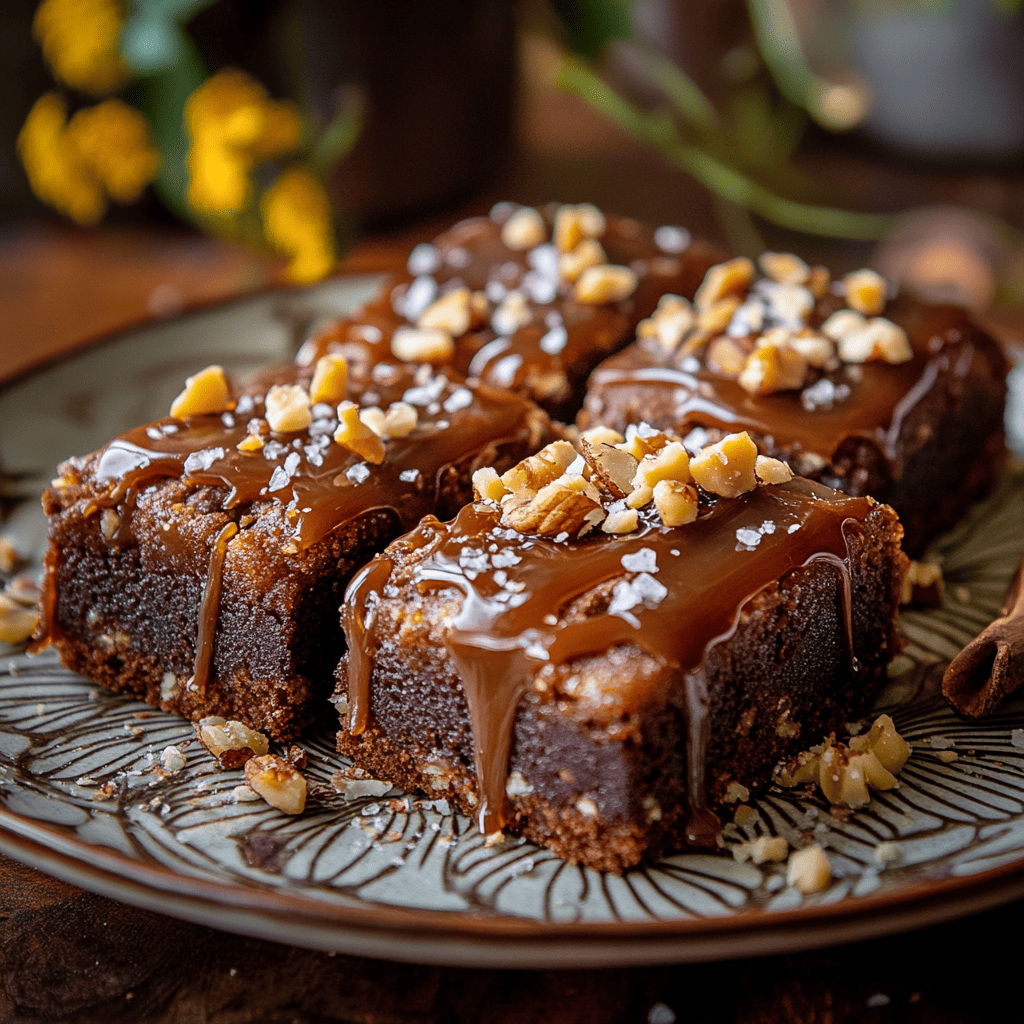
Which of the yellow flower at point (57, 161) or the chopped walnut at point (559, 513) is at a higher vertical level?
the yellow flower at point (57, 161)

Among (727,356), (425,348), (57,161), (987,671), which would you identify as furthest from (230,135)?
(987,671)

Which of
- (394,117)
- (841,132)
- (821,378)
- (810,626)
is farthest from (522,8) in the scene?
(810,626)

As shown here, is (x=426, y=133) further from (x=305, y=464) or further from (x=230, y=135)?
(x=305, y=464)

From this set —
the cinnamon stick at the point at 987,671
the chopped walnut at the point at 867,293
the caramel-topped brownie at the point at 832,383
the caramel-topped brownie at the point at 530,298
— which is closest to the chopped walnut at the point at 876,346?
the caramel-topped brownie at the point at 832,383

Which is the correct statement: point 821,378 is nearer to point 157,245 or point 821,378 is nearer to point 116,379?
point 116,379

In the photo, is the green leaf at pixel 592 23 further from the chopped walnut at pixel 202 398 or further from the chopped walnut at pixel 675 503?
the chopped walnut at pixel 675 503

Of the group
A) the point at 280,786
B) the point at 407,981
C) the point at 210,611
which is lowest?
the point at 407,981

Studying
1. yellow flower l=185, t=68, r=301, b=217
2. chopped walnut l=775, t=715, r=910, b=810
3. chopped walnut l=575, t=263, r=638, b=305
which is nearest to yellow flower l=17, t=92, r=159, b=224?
yellow flower l=185, t=68, r=301, b=217
